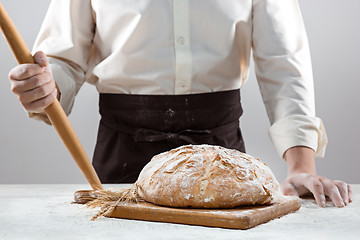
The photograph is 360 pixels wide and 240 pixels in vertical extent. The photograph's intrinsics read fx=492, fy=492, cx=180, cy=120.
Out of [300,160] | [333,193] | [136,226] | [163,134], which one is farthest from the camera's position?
[163,134]

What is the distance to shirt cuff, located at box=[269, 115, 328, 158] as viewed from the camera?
135 cm

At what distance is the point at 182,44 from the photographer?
152cm

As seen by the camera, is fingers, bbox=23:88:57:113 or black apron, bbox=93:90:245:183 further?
black apron, bbox=93:90:245:183

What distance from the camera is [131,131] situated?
1525 mm

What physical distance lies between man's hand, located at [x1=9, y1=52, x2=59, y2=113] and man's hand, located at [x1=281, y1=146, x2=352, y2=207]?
0.59m

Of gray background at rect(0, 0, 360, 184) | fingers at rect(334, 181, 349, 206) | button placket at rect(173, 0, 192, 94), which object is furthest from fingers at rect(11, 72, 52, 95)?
gray background at rect(0, 0, 360, 184)

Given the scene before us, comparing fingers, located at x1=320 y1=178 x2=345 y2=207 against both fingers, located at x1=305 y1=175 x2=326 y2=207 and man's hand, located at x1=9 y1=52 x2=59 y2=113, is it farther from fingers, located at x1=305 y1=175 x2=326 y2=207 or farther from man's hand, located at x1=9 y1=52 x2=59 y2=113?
man's hand, located at x1=9 y1=52 x2=59 y2=113

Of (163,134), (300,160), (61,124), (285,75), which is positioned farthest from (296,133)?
(61,124)

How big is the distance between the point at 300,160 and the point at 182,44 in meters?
0.51

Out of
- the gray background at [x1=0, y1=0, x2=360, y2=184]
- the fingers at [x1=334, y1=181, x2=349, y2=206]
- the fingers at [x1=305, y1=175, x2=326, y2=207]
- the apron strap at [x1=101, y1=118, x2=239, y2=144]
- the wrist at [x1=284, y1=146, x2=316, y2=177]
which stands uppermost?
the apron strap at [x1=101, y1=118, x2=239, y2=144]

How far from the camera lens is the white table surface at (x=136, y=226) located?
0.79m

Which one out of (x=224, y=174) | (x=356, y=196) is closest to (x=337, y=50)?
(x=356, y=196)

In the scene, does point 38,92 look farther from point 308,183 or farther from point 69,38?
point 308,183

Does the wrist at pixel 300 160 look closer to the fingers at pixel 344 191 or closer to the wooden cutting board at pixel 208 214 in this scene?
the fingers at pixel 344 191
